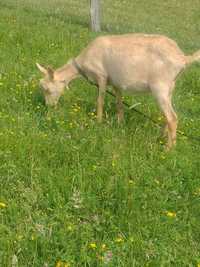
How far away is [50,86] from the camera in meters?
8.80

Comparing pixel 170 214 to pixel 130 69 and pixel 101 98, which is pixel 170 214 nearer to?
pixel 130 69

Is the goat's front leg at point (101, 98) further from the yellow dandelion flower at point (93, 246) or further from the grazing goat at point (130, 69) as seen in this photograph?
the yellow dandelion flower at point (93, 246)

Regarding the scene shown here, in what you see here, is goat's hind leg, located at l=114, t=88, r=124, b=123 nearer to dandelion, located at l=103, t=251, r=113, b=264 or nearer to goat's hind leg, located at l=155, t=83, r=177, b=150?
goat's hind leg, located at l=155, t=83, r=177, b=150

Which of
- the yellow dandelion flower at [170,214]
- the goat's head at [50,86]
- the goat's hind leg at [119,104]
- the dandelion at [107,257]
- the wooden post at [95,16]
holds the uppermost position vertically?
the wooden post at [95,16]

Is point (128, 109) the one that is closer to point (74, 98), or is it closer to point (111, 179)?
point (74, 98)

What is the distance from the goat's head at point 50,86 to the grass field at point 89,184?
5.1 inches

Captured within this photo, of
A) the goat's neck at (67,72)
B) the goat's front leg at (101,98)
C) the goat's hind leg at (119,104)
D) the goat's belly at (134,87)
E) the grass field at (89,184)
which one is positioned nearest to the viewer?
the grass field at (89,184)

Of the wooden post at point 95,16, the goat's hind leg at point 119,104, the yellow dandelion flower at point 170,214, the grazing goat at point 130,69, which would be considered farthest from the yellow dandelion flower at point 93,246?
the wooden post at point 95,16

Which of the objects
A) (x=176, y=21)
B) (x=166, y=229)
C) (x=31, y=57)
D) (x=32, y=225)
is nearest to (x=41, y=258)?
(x=32, y=225)

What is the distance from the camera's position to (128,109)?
9.06 m

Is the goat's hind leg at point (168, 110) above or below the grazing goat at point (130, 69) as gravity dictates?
below

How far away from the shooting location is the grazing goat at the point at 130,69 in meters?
7.91

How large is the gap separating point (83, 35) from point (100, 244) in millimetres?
9670

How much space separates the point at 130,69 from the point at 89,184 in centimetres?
259
